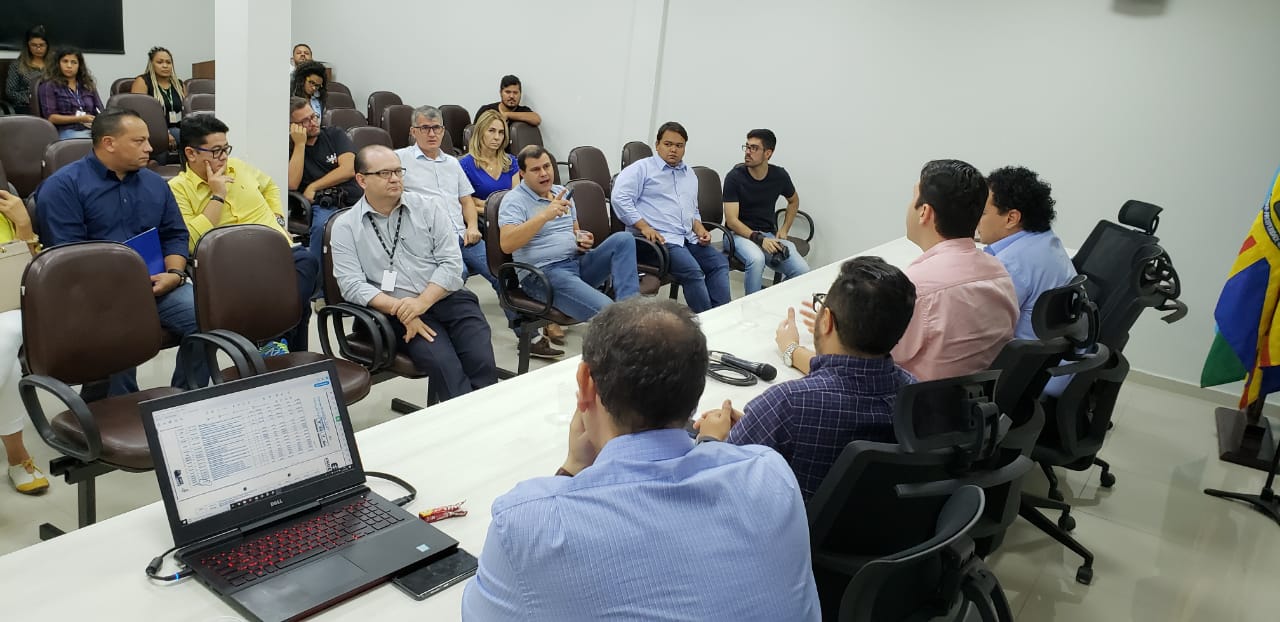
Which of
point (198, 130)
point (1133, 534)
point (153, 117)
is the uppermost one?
point (198, 130)

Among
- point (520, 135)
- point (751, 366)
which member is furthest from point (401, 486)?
point (520, 135)

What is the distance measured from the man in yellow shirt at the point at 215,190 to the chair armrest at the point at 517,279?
849 mm

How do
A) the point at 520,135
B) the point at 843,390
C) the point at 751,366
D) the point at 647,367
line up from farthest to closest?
the point at 520,135, the point at 751,366, the point at 843,390, the point at 647,367

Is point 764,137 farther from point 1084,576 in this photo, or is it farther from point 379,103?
point 379,103

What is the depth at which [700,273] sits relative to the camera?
5.15 metres

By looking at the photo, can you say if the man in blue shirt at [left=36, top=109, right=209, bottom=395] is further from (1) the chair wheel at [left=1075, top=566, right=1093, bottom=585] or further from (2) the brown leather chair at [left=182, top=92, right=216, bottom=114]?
(2) the brown leather chair at [left=182, top=92, right=216, bottom=114]

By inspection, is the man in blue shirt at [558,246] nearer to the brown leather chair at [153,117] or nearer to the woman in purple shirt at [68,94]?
the brown leather chair at [153,117]

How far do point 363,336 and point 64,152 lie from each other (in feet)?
7.10

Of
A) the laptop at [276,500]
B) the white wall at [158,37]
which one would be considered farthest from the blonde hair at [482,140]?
the white wall at [158,37]

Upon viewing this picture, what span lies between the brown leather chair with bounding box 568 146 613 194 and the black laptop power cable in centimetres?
434

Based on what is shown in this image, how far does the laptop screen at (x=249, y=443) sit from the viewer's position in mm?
1632

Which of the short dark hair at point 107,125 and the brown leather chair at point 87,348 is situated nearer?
the brown leather chair at point 87,348

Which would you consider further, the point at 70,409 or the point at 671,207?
the point at 671,207

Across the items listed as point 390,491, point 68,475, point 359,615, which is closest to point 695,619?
point 359,615
